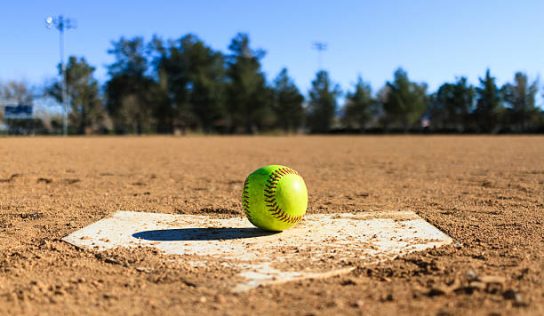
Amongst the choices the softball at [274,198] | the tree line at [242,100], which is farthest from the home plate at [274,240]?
the tree line at [242,100]

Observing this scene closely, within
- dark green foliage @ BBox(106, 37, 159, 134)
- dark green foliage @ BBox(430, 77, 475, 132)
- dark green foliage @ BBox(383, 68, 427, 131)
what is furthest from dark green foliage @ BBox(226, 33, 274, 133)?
dark green foliage @ BBox(430, 77, 475, 132)

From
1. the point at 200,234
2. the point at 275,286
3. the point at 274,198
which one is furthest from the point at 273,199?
the point at 275,286

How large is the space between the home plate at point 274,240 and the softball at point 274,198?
0.15 metres

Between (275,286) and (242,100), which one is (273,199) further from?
(242,100)

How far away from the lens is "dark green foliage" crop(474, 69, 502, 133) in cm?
5788

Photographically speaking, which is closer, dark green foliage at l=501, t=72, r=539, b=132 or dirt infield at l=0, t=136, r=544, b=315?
dirt infield at l=0, t=136, r=544, b=315

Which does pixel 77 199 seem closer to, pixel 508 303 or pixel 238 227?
pixel 238 227

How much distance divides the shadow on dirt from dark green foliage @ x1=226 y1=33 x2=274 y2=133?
187 feet

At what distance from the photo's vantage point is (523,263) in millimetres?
3631

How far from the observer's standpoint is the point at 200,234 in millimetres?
4746

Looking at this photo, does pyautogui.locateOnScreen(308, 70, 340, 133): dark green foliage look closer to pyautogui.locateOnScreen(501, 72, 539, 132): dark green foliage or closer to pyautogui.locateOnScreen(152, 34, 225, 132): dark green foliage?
pyautogui.locateOnScreen(152, 34, 225, 132): dark green foliage

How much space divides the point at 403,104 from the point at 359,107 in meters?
5.63

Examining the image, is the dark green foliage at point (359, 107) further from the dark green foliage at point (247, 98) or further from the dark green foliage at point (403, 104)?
the dark green foliage at point (247, 98)

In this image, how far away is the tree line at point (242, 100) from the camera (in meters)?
59.3
